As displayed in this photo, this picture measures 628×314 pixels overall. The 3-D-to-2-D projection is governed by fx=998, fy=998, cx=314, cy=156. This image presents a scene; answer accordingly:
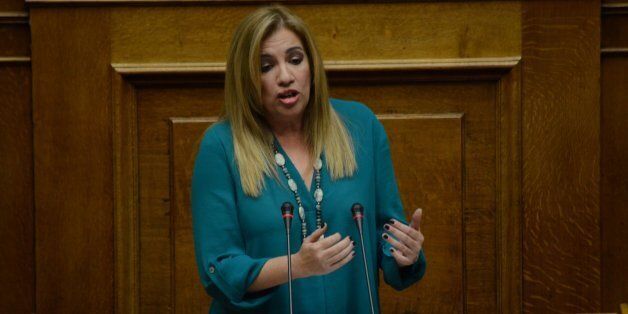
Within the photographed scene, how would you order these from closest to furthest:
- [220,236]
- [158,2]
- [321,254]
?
[321,254]
[220,236]
[158,2]

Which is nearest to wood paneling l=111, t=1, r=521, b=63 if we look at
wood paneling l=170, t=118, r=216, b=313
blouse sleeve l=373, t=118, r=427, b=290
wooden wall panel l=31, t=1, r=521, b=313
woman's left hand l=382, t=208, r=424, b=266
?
wooden wall panel l=31, t=1, r=521, b=313

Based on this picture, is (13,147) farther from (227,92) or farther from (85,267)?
(227,92)

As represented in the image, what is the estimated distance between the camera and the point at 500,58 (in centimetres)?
166

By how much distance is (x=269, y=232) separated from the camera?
1.12 m

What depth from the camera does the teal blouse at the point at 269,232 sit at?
3.65 feet

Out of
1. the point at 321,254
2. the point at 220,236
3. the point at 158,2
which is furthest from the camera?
the point at 158,2

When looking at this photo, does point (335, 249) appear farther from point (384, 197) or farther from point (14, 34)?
point (14, 34)

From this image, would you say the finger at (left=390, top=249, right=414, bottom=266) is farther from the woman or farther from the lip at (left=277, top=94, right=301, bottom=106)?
the lip at (left=277, top=94, right=301, bottom=106)

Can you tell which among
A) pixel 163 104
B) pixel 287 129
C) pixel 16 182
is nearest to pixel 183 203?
pixel 163 104

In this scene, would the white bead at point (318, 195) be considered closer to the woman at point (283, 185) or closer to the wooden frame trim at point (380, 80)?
the woman at point (283, 185)

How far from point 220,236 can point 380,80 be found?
0.64 m

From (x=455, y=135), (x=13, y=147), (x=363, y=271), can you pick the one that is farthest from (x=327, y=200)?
(x=13, y=147)

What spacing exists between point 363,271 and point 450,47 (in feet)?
2.05

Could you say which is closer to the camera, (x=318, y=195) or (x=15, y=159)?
(x=318, y=195)
